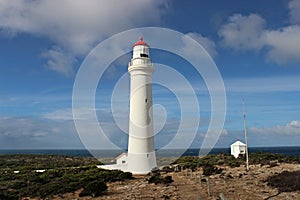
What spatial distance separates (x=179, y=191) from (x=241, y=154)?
21920 mm

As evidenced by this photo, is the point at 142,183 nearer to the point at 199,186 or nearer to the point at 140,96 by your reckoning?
the point at 199,186

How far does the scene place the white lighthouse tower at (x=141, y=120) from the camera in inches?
1104

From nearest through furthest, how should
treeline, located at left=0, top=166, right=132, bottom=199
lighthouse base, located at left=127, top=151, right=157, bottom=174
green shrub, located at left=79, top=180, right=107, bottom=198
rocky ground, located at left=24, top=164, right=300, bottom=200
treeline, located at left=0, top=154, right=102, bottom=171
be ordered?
rocky ground, located at left=24, top=164, right=300, bottom=200 < green shrub, located at left=79, top=180, right=107, bottom=198 < treeline, located at left=0, top=166, right=132, bottom=199 < lighthouse base, located at left=127, top=151, right=157, bottom=174 < treeline, located at left=0, top=154, right=102, bottom=171

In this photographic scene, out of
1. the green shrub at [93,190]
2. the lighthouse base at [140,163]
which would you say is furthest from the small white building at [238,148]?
the green shrub at [93,190]

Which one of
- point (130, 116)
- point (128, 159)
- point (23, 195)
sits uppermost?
point (130, 116)

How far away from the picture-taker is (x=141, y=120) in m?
28.1

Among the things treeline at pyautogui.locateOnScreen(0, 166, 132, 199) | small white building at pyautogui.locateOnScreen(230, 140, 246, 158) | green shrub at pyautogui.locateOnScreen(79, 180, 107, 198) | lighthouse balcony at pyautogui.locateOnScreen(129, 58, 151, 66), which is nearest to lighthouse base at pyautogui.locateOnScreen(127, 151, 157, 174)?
treeline at pyautogui.locateOnScreen(0, 166, 132, 199)

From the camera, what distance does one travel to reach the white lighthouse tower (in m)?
28.0

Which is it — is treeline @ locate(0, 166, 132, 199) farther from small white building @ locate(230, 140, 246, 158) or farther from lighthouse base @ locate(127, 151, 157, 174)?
small white building @ locate(230, 140, 246, 158)

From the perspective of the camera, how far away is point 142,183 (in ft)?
74.3

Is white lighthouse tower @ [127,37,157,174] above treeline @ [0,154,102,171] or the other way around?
above

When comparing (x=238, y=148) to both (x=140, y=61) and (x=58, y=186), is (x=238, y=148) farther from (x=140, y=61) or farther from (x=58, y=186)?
(x=58, y=186)

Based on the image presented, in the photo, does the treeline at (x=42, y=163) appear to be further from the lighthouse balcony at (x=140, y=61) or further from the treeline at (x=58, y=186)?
the lighthouse balcony at (x=140, y=61)

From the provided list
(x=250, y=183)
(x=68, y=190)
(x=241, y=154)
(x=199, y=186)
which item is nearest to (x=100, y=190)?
(x=68, y=190)
